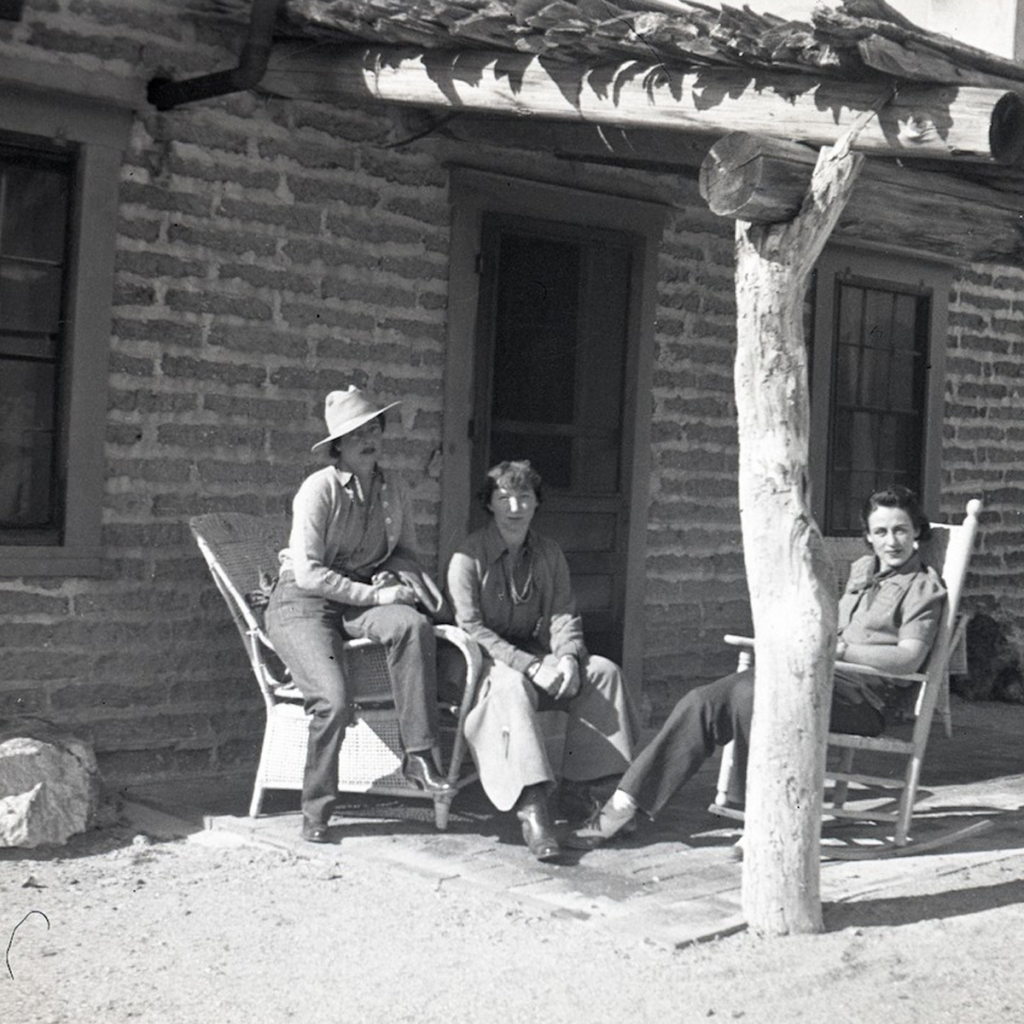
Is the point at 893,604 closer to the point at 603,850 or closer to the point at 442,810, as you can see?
the point at 603,850

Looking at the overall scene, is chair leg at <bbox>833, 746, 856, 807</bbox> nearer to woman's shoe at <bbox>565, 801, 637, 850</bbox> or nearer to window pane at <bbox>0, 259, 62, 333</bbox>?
woman's shoe at <bbox>565, 801, 637, 850</bbox>

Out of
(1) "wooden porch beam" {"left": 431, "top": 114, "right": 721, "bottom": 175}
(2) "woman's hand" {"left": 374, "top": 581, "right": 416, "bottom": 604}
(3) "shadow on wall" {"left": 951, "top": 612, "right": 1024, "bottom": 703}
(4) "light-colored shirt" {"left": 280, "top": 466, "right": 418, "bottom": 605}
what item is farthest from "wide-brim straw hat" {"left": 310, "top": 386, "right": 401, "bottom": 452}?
(3) "shadow on wall" {"left": 951, "top": 612, "right": 1024, "bottom": 703}

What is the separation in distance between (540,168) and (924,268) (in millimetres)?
3307

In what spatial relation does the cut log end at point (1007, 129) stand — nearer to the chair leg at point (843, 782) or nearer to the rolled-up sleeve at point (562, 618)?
the rolled-up sleeve at point (562, 618)

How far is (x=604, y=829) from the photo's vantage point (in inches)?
234

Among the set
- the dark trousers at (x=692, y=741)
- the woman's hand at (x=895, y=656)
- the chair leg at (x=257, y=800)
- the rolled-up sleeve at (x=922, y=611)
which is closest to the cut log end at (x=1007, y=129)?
the rolled-up sleeve at (x=922, y=611)

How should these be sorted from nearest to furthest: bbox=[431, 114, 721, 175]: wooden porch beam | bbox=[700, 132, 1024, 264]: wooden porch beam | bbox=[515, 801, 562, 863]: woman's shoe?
bbox=[700, 132, 1024, 264]: wooden porch beam → bbox=[515, 801, 562, 863]: woman's shoe → bbox=[431, 114, 721, 175]: wooden porch beam

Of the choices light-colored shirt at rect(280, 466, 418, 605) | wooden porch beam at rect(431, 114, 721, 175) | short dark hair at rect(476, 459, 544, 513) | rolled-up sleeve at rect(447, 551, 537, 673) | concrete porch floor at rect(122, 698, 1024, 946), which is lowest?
concrete porch floor at rect(122, 698, 1024, 946)

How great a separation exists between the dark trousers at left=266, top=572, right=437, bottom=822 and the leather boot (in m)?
0.39

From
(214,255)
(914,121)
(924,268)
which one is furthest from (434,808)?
(924,268)

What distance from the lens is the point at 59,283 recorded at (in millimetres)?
6648

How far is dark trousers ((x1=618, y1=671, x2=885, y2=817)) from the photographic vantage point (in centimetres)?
589

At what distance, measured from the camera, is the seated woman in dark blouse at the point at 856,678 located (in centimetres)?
590

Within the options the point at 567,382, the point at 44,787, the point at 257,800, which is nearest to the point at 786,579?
the point at 257,800
